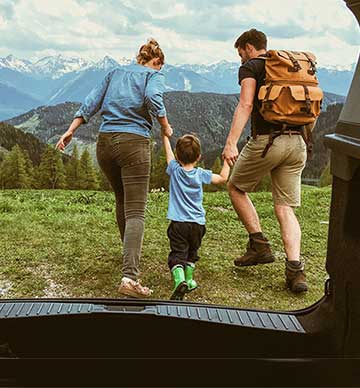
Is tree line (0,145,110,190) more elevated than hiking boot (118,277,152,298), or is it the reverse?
hiking boot (118,277,152,298)

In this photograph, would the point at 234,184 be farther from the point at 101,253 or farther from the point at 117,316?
the point at 117,316

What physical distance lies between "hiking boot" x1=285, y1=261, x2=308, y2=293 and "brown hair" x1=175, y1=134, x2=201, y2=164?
0.69 m

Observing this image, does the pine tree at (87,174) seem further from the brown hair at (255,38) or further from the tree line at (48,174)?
the brown hair at (255,38)

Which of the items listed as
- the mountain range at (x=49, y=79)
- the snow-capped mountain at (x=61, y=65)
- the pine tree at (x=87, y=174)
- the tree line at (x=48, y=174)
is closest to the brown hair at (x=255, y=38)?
the tree line at (x=48, y=174)

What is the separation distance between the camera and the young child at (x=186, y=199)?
2.99 metres

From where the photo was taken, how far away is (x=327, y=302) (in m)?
→ 1.44

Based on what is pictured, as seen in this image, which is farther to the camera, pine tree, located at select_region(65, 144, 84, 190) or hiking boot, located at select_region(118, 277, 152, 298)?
pine tree, located at select_region(65, 144, 84, 190)

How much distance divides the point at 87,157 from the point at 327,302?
7.86 metres

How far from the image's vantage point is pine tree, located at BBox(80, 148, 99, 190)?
816cm

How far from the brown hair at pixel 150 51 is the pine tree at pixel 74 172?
5303 mm

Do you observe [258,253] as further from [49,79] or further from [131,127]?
[49,79]

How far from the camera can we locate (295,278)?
3.09m

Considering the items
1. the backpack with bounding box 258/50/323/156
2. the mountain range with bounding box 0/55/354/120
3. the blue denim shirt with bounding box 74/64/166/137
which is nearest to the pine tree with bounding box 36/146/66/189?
the blue denim shirt with bounding box 74/64/166/137

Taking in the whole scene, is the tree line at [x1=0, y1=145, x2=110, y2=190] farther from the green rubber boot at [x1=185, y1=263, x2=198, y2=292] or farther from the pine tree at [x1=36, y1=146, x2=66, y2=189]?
the green rubber boot at [x1=185, y1=263, x2=198, y2=292]
